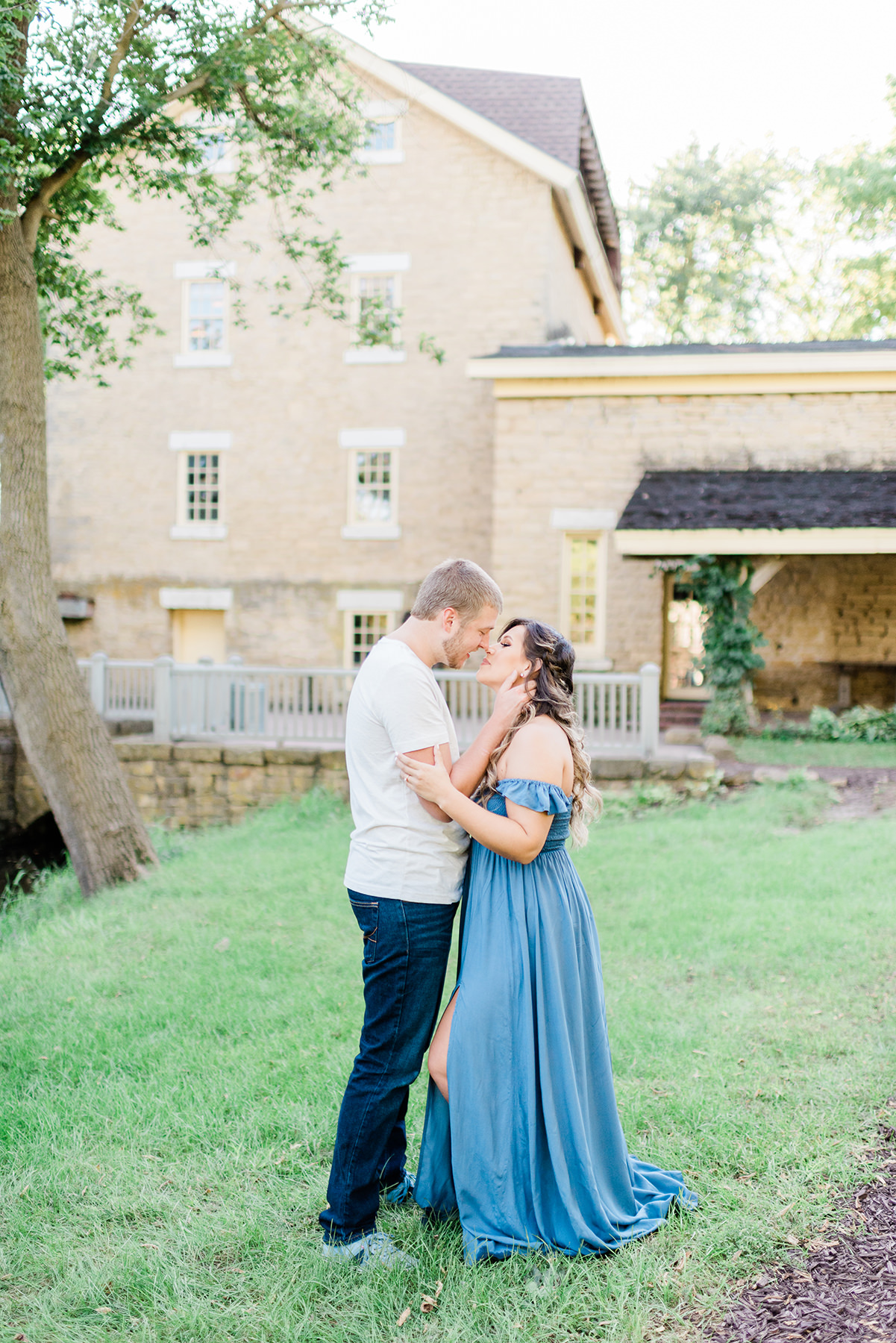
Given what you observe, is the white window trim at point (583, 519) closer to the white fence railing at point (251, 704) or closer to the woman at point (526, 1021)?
the white fence railing at point (251, 704)

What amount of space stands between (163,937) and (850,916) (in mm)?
4394

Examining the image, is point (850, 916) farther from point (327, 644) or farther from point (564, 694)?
point (327, 644)

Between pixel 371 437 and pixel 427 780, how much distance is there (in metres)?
15.9

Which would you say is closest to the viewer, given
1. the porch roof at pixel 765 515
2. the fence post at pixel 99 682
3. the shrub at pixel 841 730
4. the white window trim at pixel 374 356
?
the fence post at pixel 99 682

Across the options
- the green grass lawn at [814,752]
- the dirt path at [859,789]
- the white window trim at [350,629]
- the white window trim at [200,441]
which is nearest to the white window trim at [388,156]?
the white window trim at [200,441]

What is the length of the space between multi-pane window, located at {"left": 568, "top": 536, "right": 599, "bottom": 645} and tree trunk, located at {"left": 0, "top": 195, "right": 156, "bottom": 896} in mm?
8782

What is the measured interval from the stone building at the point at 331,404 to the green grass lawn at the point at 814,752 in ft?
21.0

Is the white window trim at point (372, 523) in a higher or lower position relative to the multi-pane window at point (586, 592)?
higher

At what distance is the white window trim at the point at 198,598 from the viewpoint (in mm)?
18797

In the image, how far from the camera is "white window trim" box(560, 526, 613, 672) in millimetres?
15570

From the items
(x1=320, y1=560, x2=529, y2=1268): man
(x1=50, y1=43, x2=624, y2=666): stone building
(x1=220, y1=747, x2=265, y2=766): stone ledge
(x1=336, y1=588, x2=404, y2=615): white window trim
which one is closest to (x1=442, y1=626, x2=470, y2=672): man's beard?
(x1=320, y1=560, x2=529, y2=1268): man

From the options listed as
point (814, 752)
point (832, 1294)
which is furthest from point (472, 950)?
point (814, 752)

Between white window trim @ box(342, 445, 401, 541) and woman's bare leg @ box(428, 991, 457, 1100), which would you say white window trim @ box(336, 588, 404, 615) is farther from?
woman's bare leg @ box(428, 991, 457, 1100)

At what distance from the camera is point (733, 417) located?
49.1 ft
